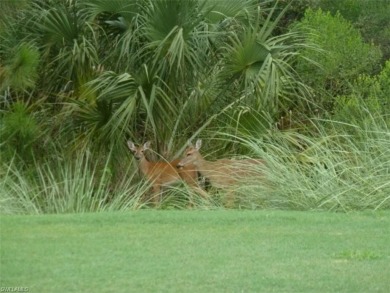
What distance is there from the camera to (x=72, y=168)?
1440 cm

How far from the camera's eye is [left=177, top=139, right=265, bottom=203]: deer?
13.7m

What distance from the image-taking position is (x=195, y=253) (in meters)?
8.26

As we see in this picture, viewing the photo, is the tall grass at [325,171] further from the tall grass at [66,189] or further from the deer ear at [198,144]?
the tall grass at [66,189]

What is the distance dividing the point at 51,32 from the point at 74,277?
31.0 ft

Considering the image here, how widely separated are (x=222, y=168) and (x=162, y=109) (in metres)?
1.39

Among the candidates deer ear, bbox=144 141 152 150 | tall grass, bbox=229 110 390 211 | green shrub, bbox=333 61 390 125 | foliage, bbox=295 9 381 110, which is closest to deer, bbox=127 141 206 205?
deer ear, bbox=144 141 152 150

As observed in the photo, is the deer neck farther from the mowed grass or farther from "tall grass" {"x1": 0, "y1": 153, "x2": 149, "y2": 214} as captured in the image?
Result: the mowed grass

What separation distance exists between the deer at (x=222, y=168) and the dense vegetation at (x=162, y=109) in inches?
7.9

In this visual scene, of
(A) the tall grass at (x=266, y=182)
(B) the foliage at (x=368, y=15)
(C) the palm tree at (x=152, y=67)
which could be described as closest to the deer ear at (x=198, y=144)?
(C) the palm tree at (x=152, y=67)

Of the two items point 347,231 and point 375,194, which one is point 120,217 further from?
point 375,194

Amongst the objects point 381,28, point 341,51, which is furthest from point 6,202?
point 381,28

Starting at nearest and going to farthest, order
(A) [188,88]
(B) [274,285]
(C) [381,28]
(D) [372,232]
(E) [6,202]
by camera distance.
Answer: (B) [274,285] → (D) [372,232] → (E) [6,202] → (A) [188,88] → (C) [381,28]

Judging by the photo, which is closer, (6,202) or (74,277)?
(74,277)

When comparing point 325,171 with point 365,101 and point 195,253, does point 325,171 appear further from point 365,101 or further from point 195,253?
point 195,253
